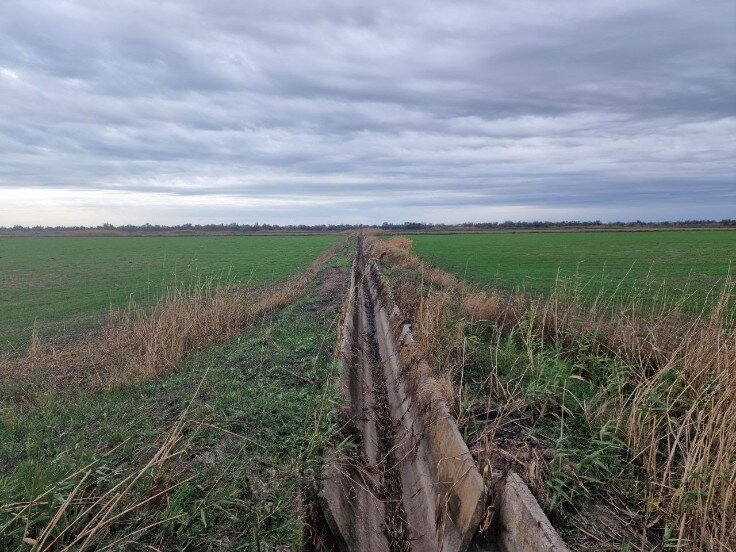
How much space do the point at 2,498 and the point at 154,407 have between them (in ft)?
7.60

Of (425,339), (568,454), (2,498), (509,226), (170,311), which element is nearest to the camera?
(2,498)

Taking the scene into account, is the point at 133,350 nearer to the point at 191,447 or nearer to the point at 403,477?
the point at 191,447

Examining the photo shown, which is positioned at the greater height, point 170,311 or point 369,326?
point 170,311

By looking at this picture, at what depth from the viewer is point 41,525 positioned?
333 cm

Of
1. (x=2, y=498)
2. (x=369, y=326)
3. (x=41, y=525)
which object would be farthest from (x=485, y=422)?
(x=369, y=326)

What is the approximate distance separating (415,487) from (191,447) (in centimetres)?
240

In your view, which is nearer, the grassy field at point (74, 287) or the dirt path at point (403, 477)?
the dirt path at point (403, 477)

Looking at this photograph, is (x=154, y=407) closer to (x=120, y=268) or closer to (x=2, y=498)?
(x=2, y=498)

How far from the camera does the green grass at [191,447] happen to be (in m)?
3.51

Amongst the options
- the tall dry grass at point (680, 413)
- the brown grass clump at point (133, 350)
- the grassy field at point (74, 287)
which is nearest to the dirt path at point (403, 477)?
the tall dry grass at point (680, 413)

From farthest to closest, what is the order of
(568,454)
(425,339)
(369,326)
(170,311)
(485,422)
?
(369,326), (170,311), (425,339), (485,422), (568,454)

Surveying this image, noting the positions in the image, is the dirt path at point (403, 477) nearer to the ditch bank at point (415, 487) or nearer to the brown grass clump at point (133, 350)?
the ditch bank at point (415, 487)

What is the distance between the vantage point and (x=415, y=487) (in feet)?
17.1

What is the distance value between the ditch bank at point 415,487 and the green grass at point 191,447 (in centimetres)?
45
